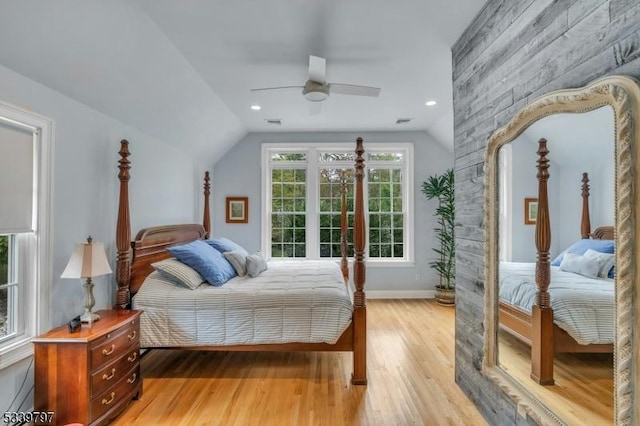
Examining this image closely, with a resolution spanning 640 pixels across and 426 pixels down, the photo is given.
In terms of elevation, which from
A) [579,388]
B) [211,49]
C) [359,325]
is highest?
[211,49]

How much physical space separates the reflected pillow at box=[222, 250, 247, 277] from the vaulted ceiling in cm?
162

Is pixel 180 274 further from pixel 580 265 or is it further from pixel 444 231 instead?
pixel 444 231

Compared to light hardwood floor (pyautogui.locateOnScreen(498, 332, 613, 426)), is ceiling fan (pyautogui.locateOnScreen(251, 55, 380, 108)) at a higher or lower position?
higher

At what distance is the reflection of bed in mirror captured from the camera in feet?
4.38

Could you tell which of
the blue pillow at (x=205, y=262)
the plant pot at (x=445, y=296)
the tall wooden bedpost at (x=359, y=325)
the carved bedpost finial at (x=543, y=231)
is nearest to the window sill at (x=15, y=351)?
the blue pillow at (x=205, y=262)

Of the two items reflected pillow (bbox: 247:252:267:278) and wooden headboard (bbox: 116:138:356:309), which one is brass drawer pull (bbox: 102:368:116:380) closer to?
wooden headboard (bbox: 116:138:356:309)

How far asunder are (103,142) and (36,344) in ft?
5.55

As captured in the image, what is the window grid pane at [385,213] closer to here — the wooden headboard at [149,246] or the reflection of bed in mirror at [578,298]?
the wooden headboard at [149,246]

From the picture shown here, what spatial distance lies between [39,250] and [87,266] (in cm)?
36

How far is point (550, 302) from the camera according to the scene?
1683 mm

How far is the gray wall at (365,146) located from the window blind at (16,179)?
3.48 meters

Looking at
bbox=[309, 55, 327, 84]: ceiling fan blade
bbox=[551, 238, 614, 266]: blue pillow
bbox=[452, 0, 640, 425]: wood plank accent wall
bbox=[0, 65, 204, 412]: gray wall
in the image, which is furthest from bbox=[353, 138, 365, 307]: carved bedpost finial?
bbox=[0, 65, 204, 412]: gray wall

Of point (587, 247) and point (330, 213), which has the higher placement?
point (330, 213)

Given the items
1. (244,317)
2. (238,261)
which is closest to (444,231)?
(238,261)
